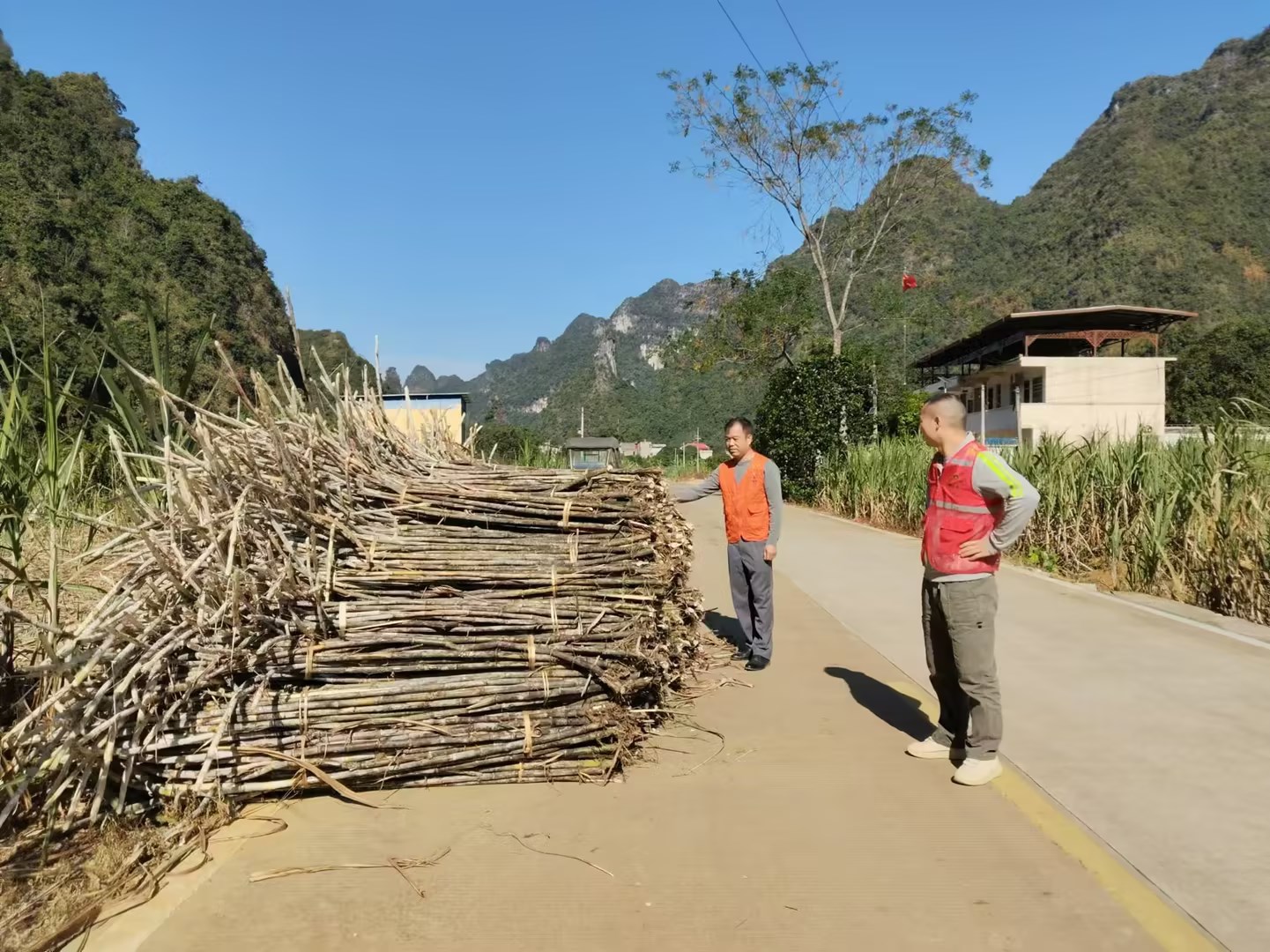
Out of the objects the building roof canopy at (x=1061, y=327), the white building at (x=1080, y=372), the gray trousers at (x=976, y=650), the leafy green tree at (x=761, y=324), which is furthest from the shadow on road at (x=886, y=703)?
the building roof canopy at (x=1061, y=327)

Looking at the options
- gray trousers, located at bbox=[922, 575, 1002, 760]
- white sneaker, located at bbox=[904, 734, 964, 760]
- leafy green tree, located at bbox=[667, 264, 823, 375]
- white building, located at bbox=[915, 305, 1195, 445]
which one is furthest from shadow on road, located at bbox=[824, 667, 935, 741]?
white building, located at bbox=[915, 305, 1195, 445]

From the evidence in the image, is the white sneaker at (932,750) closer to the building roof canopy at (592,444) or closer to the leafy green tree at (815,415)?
the leafy green tree at (815,415)

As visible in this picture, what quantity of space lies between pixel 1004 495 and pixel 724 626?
379cm

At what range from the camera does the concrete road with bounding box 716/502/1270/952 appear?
3.05 meters

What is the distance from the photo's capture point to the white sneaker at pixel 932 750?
4.19 m

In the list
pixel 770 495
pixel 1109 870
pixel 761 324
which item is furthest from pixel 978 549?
pixel 761 324

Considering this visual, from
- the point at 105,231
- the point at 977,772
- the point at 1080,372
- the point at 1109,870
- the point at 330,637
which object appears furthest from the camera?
the point at 105,231

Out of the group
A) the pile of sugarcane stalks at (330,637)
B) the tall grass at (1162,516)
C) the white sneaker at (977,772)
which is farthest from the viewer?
the tall grass at (1162,516)

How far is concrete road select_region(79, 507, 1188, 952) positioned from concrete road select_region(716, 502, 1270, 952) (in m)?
0.22

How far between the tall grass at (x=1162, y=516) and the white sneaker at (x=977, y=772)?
16.1ft

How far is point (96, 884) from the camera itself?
113 inches

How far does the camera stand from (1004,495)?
3904 millimetres

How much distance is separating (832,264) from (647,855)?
97.2 feet

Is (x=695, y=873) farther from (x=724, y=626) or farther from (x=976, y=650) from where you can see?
(x=724, y=626)
